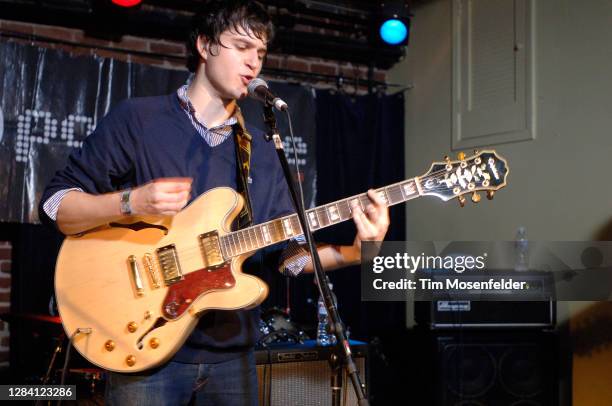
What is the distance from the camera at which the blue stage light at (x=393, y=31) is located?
189 inches

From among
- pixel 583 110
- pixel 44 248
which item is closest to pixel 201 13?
pixel 44 248

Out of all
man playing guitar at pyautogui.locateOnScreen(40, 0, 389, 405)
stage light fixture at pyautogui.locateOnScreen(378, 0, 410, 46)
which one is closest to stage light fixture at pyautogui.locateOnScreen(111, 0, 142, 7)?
stage light fixture at pyautogui.locateOnScreen(378, 0, 410, 46)

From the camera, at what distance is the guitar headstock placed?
2.10 m

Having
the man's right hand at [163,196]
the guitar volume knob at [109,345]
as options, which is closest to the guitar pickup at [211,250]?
the man's right hand at [163,196]

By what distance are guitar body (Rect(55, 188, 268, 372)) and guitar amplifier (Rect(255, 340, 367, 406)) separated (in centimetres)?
139

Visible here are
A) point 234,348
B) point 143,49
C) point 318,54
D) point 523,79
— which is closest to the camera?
point 234,348

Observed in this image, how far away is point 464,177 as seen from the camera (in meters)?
2.13

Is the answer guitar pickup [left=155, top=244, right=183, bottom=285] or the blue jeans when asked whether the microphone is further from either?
the blue jeans

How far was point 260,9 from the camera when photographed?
2223mm

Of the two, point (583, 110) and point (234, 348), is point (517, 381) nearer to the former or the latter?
point (583, 110)

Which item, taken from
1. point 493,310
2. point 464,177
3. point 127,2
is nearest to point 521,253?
point 493,310

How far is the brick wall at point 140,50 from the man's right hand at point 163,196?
9.23 ft

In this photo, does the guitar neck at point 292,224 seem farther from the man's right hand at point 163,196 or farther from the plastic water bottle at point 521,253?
the plastic water bottle at point 521,253

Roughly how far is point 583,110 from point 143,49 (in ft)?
9.12
